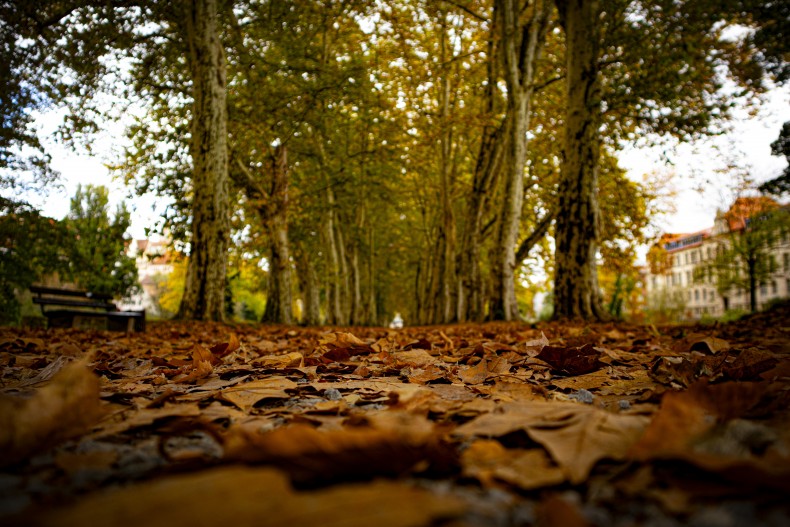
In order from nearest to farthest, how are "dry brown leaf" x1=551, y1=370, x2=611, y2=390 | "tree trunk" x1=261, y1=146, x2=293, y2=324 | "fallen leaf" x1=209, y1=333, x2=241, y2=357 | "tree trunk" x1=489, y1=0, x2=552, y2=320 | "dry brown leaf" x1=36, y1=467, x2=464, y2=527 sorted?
"dry brown leaf" x1=36, y1=467, x2=464, y2=527 < "dry brown leaf" x1=551, y1=370, x2=611, y2=390 < "fallen leaf" x1=209, y1=333, x2=241, y2=357 < "tree trunk" x1=489, y1=0, x2=552, y2=320 < "tree trunk" x1=261, y1=146, x2=293, y2=324

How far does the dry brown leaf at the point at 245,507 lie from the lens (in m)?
0.57

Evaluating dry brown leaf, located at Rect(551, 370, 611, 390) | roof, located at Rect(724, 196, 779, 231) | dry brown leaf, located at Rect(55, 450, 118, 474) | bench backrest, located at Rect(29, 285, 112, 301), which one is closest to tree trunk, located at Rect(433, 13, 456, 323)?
bench backrest, located at Rect(29, 285, 112, 301)

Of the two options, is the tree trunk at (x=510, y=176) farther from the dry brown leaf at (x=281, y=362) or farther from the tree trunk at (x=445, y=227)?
the dry brown leaf at (x=281, y=362)

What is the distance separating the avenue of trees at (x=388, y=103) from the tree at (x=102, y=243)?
22.0 metres

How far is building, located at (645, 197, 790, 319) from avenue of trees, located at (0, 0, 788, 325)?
7003 millimetres

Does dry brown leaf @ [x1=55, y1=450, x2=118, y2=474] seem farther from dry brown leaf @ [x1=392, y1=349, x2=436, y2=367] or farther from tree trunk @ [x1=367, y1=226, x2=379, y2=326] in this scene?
tree trunk @ [x1=367, y1=226, x2=379, y2=326]

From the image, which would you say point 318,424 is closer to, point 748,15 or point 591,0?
point 748,15

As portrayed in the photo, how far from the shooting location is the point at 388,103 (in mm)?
15297

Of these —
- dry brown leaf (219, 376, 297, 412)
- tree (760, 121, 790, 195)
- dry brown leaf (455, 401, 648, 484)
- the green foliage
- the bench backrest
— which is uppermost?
tree (760, 121, 790, 195)

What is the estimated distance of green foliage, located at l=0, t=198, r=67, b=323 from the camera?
10977 mm

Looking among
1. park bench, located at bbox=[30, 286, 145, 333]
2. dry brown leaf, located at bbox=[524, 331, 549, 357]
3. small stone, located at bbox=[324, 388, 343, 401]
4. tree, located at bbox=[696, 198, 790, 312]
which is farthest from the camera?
tree, located at bbox=[696, 198, 790, 312]

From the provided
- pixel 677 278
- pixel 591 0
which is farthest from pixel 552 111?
pixel 677 278

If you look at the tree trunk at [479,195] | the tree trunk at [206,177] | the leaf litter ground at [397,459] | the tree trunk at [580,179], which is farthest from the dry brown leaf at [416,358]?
the tree trunk at [479,195]

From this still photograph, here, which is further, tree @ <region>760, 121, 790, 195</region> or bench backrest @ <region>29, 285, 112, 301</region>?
tree @ <region>760, 121, 790, 195</region>
